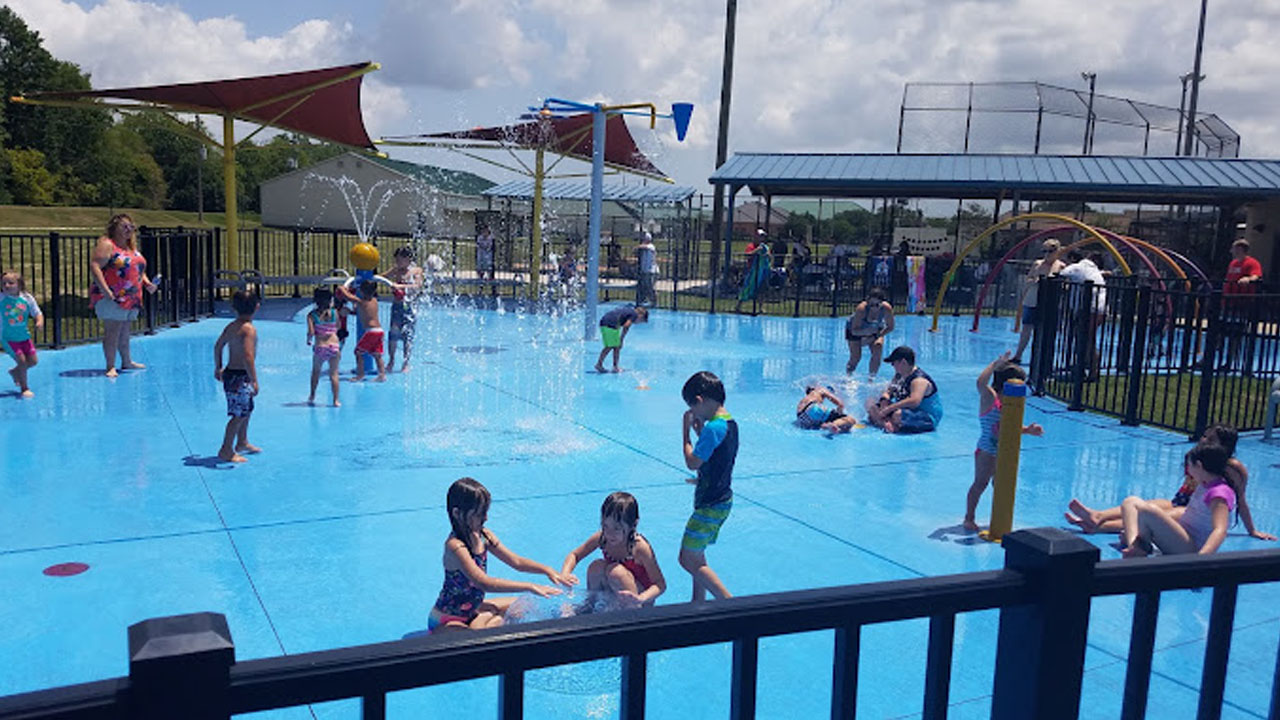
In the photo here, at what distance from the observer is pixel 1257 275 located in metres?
15.2

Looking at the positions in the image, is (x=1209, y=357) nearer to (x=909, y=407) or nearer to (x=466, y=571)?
(x=909, y=407)

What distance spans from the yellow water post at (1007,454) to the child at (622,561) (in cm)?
280

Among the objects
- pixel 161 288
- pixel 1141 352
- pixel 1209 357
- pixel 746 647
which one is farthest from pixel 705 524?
pixel 161 288

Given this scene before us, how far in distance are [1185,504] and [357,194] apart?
6330 centimetres

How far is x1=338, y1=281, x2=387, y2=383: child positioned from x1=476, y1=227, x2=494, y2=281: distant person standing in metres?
13.9

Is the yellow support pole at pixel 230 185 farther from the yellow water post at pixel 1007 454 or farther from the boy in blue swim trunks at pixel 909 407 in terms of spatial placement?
the yellow water post at pixel 1007 454

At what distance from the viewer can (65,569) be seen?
5539 mm

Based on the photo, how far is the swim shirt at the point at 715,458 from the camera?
16.3 feet

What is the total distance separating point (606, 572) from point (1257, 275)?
1449cm

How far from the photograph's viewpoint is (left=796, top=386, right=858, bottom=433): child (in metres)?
9.94

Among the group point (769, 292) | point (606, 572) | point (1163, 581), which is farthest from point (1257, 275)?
point (1163, 581)

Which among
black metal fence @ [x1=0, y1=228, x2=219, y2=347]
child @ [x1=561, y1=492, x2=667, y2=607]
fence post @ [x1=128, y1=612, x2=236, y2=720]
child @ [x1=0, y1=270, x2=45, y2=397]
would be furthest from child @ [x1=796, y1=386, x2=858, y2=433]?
black metal fence @ [x1=0, y1=228, x2=219, y2=347]

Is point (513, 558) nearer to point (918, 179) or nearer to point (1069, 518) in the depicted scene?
point (1069, 518)

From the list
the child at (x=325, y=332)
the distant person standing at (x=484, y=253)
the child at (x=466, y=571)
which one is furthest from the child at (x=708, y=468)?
the distant person standing at (x=484, y=253)
